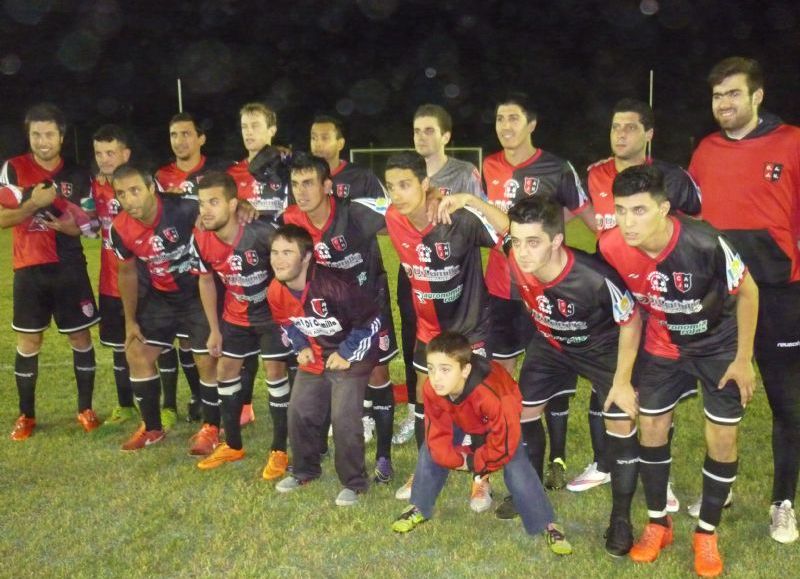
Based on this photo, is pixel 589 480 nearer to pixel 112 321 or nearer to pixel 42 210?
pixel 112 321

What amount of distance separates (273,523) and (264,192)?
8.35 ft

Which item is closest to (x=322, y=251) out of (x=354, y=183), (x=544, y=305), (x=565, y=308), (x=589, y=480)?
(x=354, y=183)

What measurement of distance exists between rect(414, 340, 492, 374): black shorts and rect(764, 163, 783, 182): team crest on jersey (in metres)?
1.68

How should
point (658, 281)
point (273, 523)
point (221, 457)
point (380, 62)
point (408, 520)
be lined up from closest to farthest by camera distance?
point (658, 281) → point (408, 520) → point (273, 523) → point (221, 457) → point (380, 62)

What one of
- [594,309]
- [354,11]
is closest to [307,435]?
[594,309]

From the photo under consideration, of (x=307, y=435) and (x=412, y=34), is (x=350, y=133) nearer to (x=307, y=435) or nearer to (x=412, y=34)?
(x=412, y=34)

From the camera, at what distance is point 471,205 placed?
4211 millimetres

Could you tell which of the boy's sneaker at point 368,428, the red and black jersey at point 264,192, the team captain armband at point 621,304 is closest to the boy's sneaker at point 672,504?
the team captain armband at point 621,304

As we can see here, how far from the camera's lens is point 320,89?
31.2 metres

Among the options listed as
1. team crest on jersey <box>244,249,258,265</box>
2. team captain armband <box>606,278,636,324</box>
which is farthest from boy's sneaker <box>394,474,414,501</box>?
team crest on jersey <box>244,249,258,265</box>

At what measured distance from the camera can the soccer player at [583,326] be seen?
3.67 m

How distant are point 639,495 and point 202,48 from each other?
29558 mm

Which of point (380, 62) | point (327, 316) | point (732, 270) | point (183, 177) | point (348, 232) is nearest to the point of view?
point (732, 270)

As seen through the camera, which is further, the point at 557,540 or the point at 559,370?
the point at 559,370
